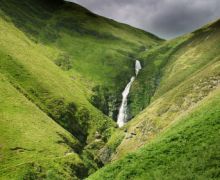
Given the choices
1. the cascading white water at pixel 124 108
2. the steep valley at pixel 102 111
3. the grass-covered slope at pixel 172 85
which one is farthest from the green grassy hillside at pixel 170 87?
the cascading white water at pixel 124 108

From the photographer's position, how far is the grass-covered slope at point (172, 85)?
101 m

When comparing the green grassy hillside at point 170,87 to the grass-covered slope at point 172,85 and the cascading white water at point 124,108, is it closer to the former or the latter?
the grass-covered slope at point 172,85

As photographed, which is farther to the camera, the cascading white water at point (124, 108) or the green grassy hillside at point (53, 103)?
the cascading white water at point (124, 108)

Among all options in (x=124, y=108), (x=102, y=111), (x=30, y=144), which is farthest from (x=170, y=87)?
(x=30, y=144)

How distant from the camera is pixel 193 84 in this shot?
355 feet

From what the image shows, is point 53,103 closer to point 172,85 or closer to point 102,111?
point 102,111

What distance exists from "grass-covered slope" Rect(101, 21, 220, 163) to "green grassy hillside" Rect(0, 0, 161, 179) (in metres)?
9.12

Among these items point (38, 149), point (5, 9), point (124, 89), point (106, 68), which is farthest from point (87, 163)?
point (5, 9)

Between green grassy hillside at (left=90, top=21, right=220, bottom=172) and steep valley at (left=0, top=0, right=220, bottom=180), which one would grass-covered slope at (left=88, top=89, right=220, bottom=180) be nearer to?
steep valley at (left=0, top=0, right=220, bottom=180)

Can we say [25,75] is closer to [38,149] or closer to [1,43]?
[1,43]

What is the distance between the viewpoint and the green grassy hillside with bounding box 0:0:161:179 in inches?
3499

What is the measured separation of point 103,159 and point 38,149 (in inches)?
868

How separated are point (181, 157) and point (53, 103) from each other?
3098 inches

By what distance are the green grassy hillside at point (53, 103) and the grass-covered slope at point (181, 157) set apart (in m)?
36.0
